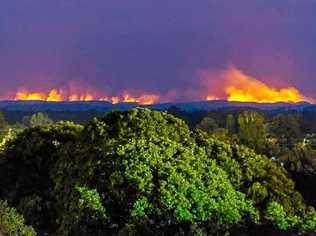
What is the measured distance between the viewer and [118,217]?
61.4 ft

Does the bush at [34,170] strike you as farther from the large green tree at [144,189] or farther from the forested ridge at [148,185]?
the large green tree at [144,189]

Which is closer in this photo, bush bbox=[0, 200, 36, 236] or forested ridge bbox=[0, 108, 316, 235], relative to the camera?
bush bbox=[0, 200, 36, 236]

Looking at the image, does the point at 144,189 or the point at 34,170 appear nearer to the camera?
the point at 144,189

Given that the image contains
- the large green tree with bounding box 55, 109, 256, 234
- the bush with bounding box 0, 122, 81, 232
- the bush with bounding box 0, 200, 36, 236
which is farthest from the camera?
the bush with bounding box 0, 122, 81, 232

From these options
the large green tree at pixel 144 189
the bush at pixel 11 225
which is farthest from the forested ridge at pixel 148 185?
the bush at pixel 11 225

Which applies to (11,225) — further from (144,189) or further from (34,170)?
(34,170)

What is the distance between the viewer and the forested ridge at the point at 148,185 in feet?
60.4

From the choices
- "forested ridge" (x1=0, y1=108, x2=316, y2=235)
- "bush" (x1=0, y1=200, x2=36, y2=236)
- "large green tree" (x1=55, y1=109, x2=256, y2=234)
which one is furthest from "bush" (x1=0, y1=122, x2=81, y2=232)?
"bush" (x1=0, y1=200, x2=36, y2=236)

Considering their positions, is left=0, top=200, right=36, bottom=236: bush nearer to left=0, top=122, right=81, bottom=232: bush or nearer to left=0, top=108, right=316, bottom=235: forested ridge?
left=0, top=108, right=316, bottom=235: forested ridge

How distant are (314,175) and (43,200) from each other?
7771 millimetres

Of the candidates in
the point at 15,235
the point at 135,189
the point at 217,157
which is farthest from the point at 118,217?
the point at 15,235

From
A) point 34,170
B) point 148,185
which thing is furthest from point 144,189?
point 34,170

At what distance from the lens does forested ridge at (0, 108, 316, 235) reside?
18422 mm

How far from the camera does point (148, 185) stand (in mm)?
18609
